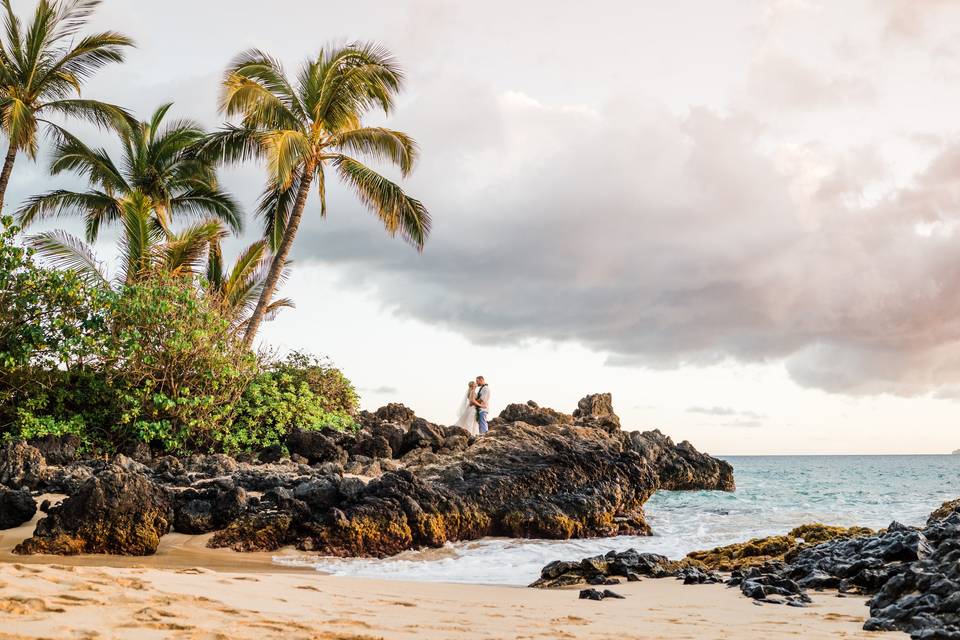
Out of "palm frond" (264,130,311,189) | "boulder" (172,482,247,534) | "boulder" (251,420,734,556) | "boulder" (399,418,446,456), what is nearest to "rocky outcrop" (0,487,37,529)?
"boulder" (172,482,247,534)

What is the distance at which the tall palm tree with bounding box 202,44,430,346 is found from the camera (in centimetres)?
2025

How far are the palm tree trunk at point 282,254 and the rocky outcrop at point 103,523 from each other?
11.5 meters

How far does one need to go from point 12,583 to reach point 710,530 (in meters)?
11.5

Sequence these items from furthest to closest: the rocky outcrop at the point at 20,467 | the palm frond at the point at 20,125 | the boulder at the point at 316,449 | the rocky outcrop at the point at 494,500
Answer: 1. the palm frond at the point at 20,125
2. the boulder at the point at 316,449
3. the rocky outcrop at the point at 20,467
4. the rocky outcrop at the point at 494,500

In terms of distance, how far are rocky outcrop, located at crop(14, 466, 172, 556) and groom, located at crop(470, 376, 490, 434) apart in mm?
13086

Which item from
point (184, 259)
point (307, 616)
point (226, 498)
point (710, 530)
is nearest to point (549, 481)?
point (710, 530)

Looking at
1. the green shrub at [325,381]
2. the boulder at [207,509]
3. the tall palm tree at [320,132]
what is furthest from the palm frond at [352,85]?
the boulder at [207,509]

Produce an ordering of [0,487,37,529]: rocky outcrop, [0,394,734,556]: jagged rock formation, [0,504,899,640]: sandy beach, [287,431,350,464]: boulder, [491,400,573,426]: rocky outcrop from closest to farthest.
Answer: [0,504,899,640]: sandy beach → [0,394,734,556]: jagged rock formation → [0,487,37,529]: rocky outcrop → [287,431,350,464]: boulder → [491,400,573,426]: rocky outcrop

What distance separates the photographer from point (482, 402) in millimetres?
21250

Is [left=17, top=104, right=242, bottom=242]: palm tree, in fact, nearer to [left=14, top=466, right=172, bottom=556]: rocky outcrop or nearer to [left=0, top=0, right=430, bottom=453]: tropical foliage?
[left=0, top=0, right=430, bottom=453]: tropical foliage

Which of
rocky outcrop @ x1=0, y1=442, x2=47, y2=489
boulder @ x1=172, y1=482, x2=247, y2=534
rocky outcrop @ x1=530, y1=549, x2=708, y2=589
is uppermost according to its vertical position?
rocky outcrop @ x1=0, y1=442, x2=47, y2=489

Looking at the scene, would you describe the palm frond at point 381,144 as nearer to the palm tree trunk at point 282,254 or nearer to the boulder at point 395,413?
the palm tree trunk at point 282,254

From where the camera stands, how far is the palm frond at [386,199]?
20.8m

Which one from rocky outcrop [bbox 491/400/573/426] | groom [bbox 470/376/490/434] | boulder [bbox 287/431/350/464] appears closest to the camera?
boulder [bbox 287/431/350/464]
